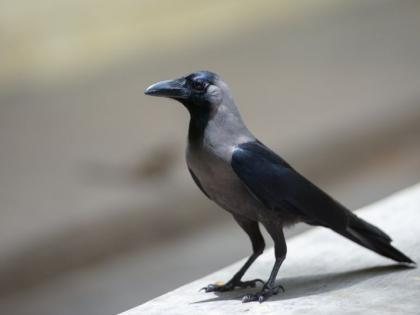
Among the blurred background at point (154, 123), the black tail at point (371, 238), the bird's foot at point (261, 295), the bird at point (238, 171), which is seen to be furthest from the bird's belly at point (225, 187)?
the blurred background at point (154, 123)

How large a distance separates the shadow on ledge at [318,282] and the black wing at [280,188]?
0.21 meters

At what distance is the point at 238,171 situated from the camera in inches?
112

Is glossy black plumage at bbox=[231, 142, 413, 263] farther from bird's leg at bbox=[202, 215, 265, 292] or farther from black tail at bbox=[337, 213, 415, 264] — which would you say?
bird's leg at bbox=[202, 215, 265, 292]

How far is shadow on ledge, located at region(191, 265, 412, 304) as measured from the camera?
3012mm

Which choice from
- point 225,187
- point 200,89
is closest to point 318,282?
point 225,187

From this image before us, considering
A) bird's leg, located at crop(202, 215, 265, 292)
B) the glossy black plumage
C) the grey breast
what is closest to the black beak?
the grey breast

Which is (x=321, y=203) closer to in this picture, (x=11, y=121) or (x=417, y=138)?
(x=417, y=138)

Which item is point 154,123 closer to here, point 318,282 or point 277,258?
point 318,282

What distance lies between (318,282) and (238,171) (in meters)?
0.57

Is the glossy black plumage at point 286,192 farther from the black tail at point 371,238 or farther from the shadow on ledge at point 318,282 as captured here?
the shadow on ledge at point 318,282

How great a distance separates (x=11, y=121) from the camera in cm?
911

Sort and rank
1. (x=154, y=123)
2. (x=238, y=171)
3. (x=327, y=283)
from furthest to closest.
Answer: (x=154, y=123), (x=327, y=283), (x=238, y=171)

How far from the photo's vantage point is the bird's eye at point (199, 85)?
289 centimetres

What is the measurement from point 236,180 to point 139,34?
7618mm
